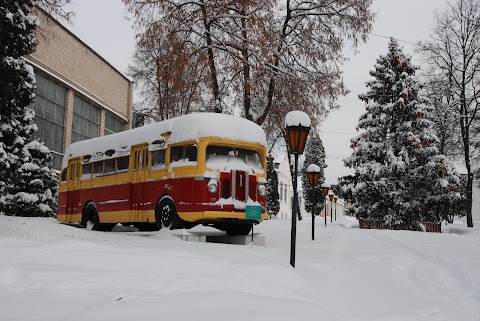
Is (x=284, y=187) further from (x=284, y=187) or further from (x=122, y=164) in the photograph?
(x=122, y=164)

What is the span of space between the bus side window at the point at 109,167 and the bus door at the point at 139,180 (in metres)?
1.16

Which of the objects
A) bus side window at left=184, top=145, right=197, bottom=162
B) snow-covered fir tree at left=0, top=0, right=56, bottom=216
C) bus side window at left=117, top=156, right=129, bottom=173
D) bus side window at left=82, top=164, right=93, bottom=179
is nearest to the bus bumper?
bus side window at left=184, top=145, right=197, bottom=162

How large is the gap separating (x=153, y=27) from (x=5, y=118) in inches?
231

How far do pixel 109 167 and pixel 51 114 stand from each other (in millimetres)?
13302

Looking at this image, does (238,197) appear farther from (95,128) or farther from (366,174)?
(95,128)

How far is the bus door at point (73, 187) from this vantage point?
16.3m

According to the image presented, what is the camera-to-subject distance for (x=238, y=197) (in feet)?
38.9

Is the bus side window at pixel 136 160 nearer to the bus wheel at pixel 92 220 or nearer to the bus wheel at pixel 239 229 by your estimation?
the bus wheel at pixel 92 220

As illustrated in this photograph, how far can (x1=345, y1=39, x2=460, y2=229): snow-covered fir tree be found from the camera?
2420cm

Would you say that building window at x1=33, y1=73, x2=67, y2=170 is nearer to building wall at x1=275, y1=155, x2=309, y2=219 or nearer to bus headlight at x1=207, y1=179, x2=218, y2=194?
bus headlight at x1=207, y1=179, x2=218, y2=194

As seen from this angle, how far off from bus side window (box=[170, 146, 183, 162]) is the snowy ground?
417cm

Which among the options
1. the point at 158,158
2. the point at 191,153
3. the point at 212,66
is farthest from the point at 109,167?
the point at 212,66

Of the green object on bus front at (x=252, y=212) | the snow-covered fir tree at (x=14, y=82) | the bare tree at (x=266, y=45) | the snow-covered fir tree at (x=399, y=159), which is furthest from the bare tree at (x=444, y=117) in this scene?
the snow-covered fir tree at (x=14, y=82)

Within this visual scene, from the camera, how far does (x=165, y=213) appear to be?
41.1 ft
